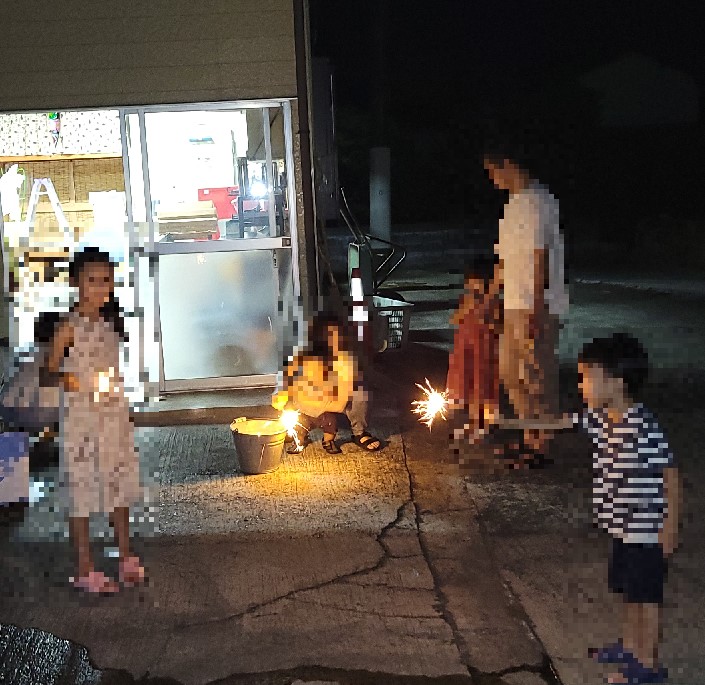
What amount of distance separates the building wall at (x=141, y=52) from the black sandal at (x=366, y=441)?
290 centimetres

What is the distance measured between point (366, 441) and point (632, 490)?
3489 mm

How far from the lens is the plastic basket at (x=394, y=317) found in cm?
1030

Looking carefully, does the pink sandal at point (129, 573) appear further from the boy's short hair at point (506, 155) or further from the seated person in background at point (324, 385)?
the boy's short hair at point (506, 155)

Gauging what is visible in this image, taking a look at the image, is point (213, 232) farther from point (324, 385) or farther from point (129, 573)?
point (129, 573)

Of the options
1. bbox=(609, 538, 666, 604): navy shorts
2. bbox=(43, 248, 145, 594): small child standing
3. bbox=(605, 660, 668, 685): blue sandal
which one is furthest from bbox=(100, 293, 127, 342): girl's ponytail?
bbox=(605, 660, 668, 685): blue sandal

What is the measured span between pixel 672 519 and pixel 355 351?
382cm

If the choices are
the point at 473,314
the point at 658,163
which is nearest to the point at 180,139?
the point at 473,314

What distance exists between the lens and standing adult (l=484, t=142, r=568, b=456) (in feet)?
21.4

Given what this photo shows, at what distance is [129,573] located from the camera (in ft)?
16.7

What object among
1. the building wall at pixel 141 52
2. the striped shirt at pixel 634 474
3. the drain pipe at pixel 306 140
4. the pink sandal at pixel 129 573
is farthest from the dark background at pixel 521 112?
the striped shirt at pixel 634 474

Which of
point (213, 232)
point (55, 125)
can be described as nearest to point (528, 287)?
point (213, 232)

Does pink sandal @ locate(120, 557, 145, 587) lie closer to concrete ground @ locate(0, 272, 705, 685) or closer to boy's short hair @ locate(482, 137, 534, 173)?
concrete ground @ locate(0, 272, 705, 685)

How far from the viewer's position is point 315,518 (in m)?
5.95

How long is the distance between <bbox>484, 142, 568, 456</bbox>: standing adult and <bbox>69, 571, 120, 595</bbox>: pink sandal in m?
3.09
